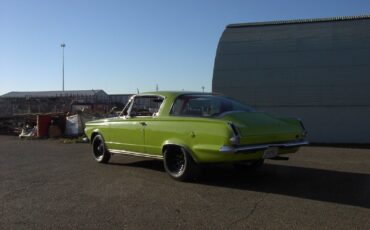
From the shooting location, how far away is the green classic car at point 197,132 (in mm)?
7141

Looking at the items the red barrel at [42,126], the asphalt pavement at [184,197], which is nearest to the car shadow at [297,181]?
the asphalt pavement at [184,197]

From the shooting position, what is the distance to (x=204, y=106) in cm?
807

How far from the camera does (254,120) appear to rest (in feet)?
24.6

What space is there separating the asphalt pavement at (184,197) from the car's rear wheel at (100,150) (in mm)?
260

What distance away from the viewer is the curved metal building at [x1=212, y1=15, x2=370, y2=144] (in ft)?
50.9

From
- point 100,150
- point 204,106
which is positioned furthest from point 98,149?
point 204,106

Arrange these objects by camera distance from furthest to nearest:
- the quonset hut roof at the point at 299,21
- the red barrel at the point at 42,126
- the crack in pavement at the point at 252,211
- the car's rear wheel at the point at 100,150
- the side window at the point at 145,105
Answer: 1. the red barrel at the point at 42,126
2. the quonset hut roof at the point at 299,21
3. the car's rear wheel at the point at 100,150
4. the side window at the point at 145,105
5. the crack in pavement at the point at 252,211

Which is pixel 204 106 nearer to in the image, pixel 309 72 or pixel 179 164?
pixel 179 164

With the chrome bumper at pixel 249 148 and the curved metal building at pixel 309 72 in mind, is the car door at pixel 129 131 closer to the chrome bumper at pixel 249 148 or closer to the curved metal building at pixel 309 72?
the chrome bumper at pixel 249 148

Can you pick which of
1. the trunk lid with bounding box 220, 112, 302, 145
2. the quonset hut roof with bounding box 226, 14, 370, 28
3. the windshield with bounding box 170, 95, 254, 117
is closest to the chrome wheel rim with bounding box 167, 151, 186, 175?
the windshield with bounding box 170, 95, 254, 117

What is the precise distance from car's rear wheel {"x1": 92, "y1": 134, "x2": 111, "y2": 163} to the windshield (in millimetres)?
2585

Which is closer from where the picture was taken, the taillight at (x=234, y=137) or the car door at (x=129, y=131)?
the taillight at (x=234, y=137)

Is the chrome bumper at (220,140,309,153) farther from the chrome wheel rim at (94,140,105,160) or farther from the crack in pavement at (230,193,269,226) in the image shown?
the chrome wheel rim at (94,140,105,160)

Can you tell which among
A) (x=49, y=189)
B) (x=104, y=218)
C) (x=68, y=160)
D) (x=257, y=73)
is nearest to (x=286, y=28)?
(x=257, y=73)
